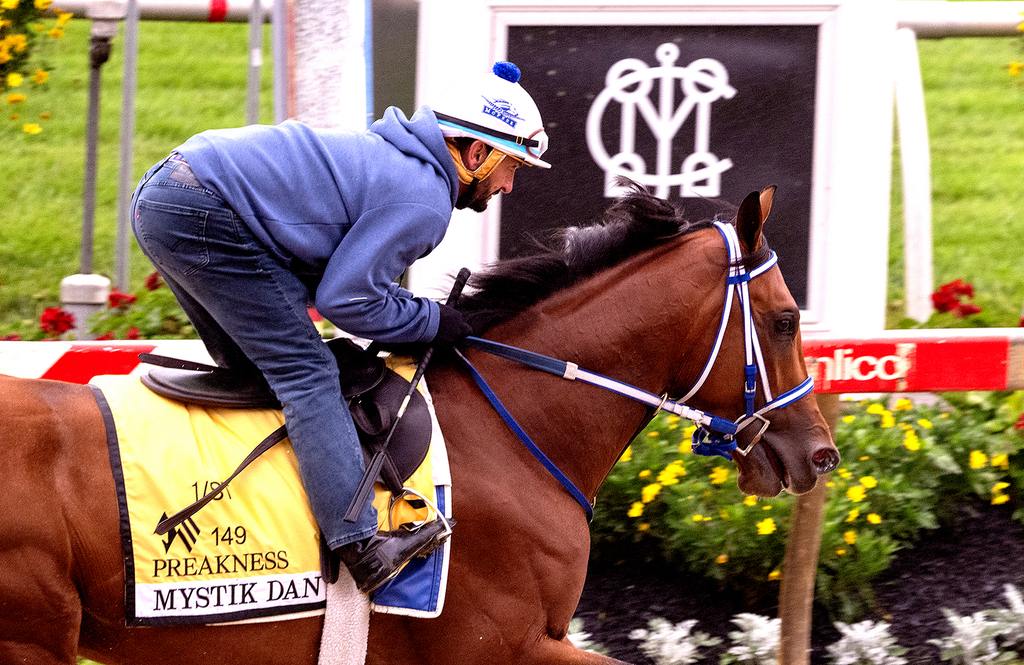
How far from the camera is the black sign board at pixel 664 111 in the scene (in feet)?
19.2

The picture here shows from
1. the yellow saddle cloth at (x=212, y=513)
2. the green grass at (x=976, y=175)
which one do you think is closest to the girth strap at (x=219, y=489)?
the yellow saddle cloth at (x=212, y=513)

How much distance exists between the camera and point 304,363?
3.35m

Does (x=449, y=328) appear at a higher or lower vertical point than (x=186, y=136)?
higher

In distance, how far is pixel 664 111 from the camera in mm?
5855

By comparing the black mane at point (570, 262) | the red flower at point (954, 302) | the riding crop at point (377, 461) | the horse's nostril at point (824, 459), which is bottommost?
the red flower at point (954, 302)

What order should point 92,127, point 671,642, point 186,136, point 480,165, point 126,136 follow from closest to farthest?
point 480,165 < point 671,642 < point 92,127 < point 126,136 < point 186,136

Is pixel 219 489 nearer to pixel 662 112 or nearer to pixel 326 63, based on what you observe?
pixel 326 63

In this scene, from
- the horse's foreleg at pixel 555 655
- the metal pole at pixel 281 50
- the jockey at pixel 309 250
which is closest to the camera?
the jockey at pixel 309 250

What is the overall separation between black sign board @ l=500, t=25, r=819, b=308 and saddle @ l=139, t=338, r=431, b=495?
2389 mm

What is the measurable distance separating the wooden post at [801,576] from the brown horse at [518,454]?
90 cm

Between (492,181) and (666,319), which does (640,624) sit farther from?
(492,181)

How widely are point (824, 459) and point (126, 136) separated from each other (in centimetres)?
510

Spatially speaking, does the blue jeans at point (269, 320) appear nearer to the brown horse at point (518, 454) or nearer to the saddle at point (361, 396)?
the saddle at point (361, 396)

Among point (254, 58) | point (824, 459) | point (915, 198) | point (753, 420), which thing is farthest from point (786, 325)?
point (254, 58)
